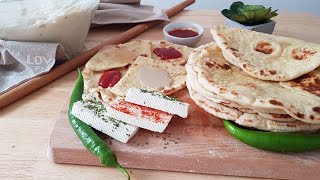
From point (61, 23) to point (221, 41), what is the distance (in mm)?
869

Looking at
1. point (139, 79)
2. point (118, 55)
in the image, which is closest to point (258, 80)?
point (139, 79)

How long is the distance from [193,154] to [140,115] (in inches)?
10.2

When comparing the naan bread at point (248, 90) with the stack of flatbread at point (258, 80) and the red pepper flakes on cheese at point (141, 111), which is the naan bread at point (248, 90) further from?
the red pepper flakes on cheese at point (141, 111)

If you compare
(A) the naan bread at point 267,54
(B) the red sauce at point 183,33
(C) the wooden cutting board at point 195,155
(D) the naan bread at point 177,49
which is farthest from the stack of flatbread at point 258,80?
(B) the red sauce at point 183,33

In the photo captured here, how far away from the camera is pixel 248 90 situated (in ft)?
4.68

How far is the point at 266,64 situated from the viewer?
1.57m

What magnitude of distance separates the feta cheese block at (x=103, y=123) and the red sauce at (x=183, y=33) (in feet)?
3.04

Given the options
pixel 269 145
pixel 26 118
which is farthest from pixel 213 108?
pixel 26 118

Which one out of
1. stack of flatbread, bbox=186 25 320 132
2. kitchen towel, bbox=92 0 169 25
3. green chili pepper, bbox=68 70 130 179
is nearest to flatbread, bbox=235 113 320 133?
stack of flatbread, bbox=186 25 320 132

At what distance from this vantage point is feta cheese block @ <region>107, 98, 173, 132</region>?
4.87 ft

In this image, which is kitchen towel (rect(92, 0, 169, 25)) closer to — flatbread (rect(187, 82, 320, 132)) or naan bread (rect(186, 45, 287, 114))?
naan bread (rect(186, 45, 287, 114))

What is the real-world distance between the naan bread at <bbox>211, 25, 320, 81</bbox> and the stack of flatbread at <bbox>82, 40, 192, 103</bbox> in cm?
27

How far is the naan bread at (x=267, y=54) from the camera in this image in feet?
4.98

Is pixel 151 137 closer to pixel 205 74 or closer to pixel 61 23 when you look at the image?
pixel 205 74
